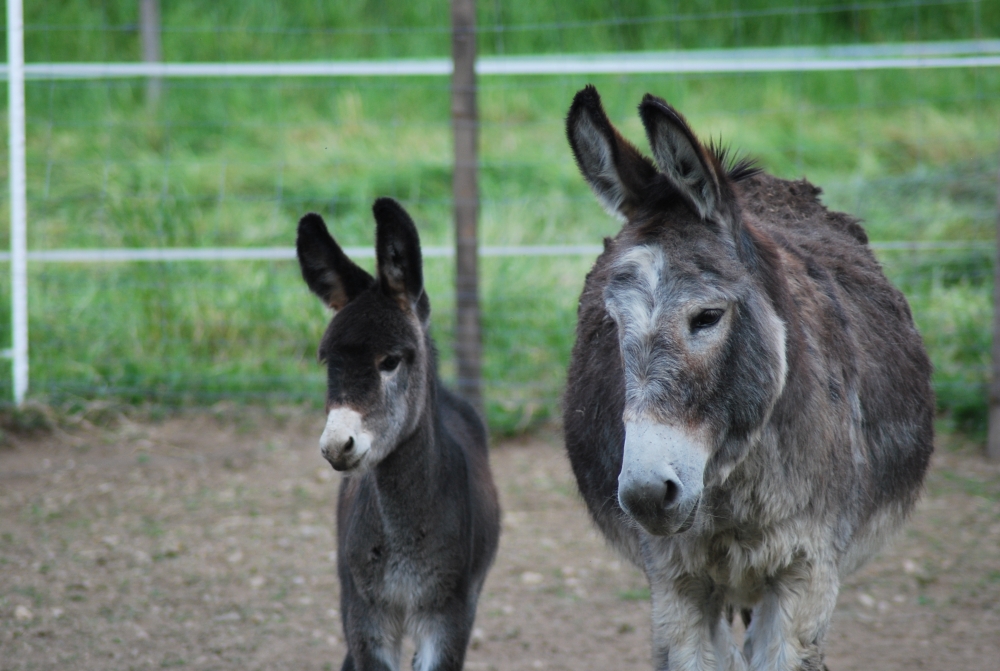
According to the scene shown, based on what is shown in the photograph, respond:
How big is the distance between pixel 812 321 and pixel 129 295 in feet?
20.3

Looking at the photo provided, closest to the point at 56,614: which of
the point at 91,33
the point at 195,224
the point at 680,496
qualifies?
the point at 680,496

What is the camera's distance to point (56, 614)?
4.41 metres

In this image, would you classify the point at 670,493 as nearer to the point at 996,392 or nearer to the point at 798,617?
the point at 798,617

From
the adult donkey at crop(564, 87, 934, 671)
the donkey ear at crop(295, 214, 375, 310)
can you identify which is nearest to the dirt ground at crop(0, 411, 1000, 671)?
the adult donkey at crop(564, 87, 934, 671)

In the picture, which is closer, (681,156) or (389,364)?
(681,156)

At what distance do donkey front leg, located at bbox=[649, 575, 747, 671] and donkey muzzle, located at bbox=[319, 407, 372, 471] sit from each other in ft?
3.29

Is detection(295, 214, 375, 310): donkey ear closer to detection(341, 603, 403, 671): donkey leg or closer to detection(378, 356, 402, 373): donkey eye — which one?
detection(378, 356, 402, 373): donkey eye

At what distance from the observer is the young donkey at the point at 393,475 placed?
329 centimetres

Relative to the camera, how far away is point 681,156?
2400mm

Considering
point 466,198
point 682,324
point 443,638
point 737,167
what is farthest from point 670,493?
point 466,198

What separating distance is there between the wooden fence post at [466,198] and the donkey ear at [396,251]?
8.95ft

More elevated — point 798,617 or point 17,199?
point 17,199

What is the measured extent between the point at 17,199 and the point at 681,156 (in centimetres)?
587

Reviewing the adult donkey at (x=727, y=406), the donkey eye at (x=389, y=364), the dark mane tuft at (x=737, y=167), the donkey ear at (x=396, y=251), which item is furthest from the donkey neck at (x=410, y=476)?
the dark mane tuft at (x=737, y=167)
